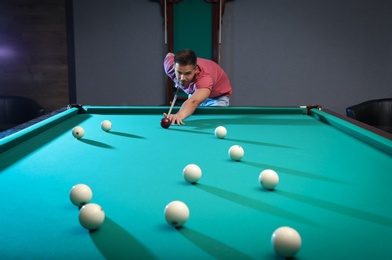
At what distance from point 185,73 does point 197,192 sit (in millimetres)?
1864

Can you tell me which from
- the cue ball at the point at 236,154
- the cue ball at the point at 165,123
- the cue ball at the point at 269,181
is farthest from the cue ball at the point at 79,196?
the cue ball at the point at 165,123

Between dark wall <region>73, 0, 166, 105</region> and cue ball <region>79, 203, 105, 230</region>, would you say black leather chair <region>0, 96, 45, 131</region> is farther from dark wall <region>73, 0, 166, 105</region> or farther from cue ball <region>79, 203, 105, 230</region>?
cue ball <region>79, 203, 105, 230</region>

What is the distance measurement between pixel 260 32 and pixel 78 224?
434 centimetres

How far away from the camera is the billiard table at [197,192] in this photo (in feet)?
2.73

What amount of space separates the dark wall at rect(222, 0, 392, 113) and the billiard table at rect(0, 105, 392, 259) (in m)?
2.78

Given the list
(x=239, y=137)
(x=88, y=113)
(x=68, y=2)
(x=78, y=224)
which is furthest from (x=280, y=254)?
(x=68, y=2)

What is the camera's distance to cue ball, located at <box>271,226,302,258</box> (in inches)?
30.2

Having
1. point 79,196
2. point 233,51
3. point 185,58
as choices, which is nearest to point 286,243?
point 79,196

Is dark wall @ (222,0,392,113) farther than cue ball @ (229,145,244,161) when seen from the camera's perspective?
Yes

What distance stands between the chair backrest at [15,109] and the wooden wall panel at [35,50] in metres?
0.80

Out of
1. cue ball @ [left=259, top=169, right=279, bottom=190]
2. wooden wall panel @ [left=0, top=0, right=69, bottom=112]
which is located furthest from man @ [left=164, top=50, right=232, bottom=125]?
wooden wall panel @ [left=0, top=0, right=69, bottom=112]

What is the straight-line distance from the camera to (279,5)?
4844 millimetres

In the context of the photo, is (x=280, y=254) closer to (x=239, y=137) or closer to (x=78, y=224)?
(x=78, y=224)

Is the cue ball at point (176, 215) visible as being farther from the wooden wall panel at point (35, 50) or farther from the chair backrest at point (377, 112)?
the wooden wall panel at point (35, 50)
